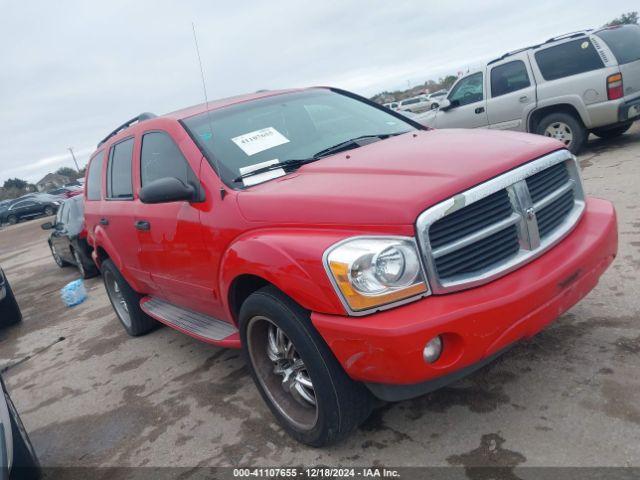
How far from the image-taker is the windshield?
3161 millimetres

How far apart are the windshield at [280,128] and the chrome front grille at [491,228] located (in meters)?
1.20

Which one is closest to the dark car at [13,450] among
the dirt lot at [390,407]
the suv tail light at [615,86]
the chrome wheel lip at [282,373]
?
the dirt lot at [390,407]

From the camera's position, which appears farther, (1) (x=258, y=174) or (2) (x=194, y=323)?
(2) (x=194, y=323)

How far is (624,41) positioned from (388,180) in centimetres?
692

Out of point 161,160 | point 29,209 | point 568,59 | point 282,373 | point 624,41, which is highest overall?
point 624,41

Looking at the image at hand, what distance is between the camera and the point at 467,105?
9.20 meters

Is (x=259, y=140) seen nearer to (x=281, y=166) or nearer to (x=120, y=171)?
(x=281, y=166)

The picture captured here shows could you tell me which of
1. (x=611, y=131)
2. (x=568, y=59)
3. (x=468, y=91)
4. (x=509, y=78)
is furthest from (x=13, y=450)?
(x=611, y=131)

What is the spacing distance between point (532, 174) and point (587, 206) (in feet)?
2.21

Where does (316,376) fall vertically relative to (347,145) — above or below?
below

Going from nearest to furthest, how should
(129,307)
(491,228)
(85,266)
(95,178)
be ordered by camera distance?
(491,228), (129,307), (95,178), (85,266)

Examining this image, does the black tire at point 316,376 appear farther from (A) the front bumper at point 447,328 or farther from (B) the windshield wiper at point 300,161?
(B) the windshield wiper at point 300,161

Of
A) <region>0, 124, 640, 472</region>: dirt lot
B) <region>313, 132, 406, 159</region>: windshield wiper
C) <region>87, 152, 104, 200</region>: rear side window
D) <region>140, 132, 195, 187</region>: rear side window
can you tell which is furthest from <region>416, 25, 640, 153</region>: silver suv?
<region>140, 132, 195, 187</region>: rear side window

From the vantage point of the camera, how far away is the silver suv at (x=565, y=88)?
735 centimetres
